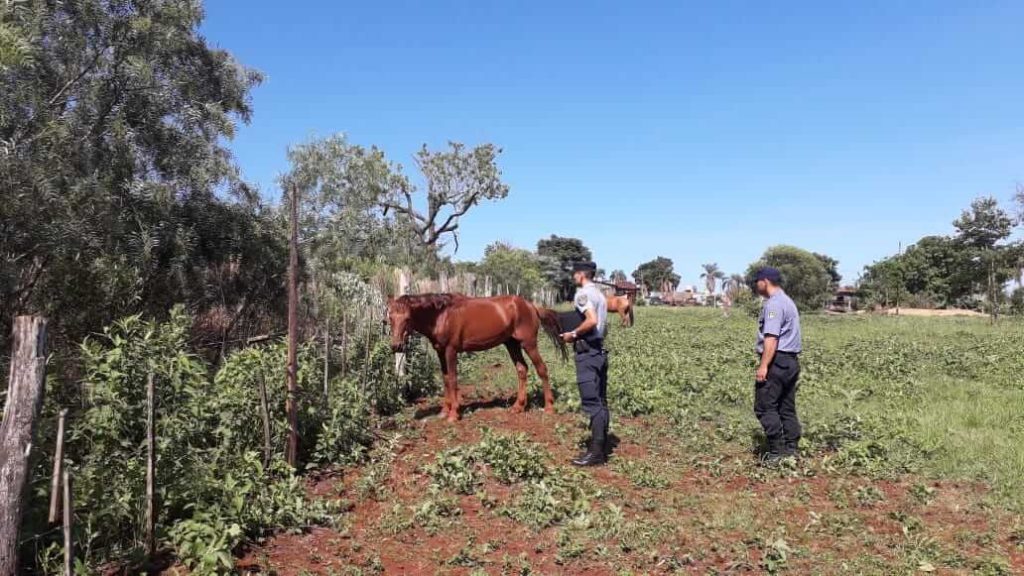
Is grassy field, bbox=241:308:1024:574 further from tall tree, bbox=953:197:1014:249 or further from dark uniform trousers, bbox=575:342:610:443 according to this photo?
tall tree, bbox=953:197:1014:249

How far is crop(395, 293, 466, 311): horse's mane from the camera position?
26.1 ft

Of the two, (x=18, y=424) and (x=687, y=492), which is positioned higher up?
(x=18, y=424)

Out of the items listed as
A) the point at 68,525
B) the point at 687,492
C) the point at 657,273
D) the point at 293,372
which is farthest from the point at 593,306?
the point at 657,273

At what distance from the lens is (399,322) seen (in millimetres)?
7703

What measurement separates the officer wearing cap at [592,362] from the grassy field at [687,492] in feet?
0.95

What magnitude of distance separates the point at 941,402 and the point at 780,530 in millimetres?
5600

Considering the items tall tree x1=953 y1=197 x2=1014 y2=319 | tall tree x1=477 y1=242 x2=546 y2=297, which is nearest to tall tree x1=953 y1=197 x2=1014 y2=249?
tall tree x1=953 y1=197 x2=1014 y2=319

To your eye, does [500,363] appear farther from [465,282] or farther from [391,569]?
[391,569]

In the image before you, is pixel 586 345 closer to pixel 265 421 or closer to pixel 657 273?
pixel 265 421

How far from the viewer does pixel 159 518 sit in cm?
440

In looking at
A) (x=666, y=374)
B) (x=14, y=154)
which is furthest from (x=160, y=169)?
(x=666, y=374)

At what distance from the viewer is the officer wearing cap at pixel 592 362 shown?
6.34 meters

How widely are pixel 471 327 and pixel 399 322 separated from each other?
1.11 metres

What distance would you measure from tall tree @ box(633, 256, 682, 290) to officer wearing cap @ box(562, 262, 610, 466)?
12398 centimetres
